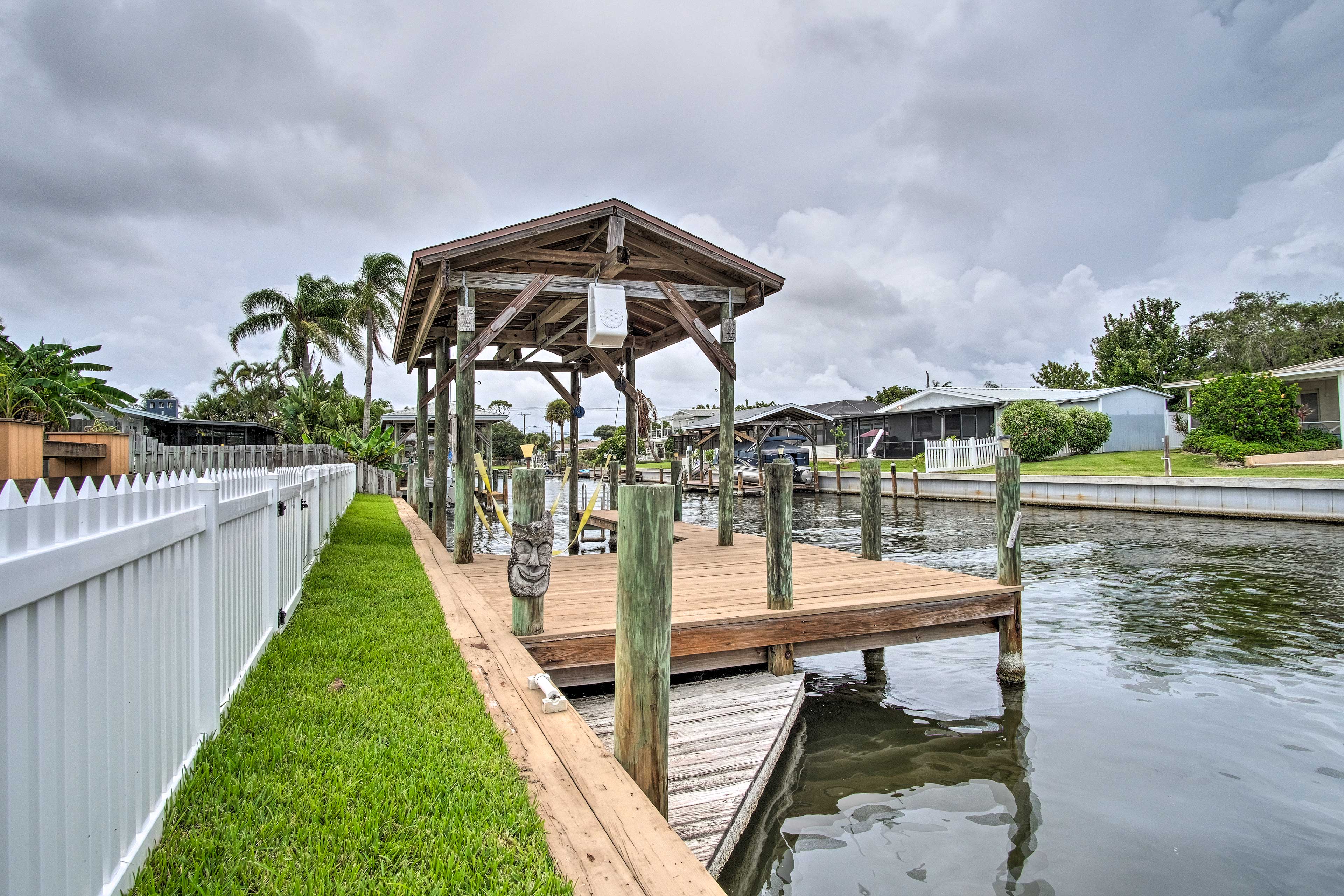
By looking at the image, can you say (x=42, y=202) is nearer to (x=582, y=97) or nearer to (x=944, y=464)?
(x=582, y=97)

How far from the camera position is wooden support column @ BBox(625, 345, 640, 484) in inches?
449

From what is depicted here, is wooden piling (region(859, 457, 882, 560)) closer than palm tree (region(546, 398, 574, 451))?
Yes

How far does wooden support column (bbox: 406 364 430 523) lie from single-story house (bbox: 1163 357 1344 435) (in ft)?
96.7

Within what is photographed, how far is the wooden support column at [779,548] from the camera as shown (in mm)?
5367

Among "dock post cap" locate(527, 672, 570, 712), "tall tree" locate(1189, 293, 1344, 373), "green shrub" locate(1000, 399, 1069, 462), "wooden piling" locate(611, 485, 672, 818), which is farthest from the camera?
"tall tree" locate(1189, 293, 1344, 373)

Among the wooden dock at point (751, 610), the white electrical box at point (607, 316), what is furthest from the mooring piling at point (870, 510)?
the white electrical box at point (607, 316)

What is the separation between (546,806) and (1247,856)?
14.0 ft

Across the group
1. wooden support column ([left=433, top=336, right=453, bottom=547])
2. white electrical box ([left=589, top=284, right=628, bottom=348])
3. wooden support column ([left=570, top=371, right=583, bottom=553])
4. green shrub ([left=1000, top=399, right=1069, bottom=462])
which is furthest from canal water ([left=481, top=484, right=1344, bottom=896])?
green shrub ([left=1000, top=399, right=1069, bottom=462])

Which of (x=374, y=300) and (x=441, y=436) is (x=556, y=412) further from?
(x=441, y=436)

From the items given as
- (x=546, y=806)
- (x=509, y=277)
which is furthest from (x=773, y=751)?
(x=509, y=277)

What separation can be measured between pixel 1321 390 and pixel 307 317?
4638cm

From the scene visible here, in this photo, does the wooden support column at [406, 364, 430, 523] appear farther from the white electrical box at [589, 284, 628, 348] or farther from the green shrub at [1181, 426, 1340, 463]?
the green shrub at [1181, 426, 1340, 463]

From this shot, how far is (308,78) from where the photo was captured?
1623 centimetres

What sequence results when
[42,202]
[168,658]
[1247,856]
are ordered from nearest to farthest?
[168,658], [1247,856], [42,202]
